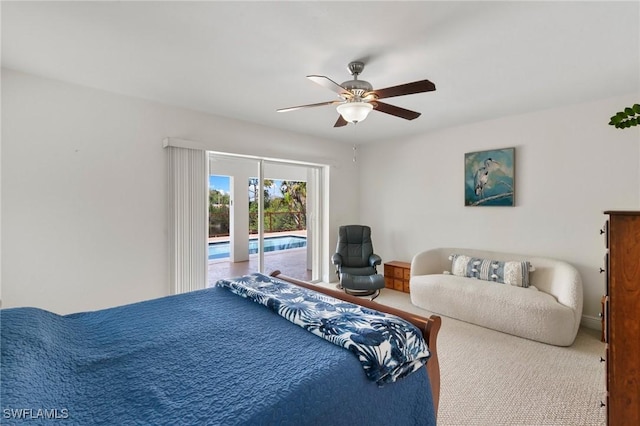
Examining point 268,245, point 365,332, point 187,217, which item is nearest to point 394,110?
point 365,332

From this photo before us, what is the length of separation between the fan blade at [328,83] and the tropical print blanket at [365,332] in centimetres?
141

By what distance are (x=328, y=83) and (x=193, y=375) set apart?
181cm

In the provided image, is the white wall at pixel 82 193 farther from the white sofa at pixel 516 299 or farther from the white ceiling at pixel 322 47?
the white sofa at pixel 516 299

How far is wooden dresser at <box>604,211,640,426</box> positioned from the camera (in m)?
1.38

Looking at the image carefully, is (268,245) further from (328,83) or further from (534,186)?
(534,186)

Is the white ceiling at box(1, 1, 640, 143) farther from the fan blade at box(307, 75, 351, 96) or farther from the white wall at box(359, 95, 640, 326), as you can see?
the white wall at box(359, 95, 640, 326)

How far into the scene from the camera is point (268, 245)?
4625mm

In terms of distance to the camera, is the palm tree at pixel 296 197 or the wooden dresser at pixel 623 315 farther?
the palm tree at pixel 296 197

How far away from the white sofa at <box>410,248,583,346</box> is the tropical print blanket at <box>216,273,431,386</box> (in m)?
2.10

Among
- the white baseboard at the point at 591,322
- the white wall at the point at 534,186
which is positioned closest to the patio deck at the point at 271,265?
the white wall at the point at 534,186

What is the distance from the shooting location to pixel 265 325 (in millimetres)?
1600

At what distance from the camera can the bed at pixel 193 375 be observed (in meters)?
0.96

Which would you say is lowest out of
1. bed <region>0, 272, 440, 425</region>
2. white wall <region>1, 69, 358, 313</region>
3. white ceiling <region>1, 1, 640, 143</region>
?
bed <region>0, 272, 440, 425</region>

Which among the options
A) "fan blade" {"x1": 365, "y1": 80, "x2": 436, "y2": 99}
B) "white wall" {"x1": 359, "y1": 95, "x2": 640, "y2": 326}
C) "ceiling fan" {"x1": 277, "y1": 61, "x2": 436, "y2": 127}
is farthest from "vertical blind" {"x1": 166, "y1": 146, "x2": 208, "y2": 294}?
"white wall" {"x1": 359, "y1": 95, "x2": 640, "y2": 326}
